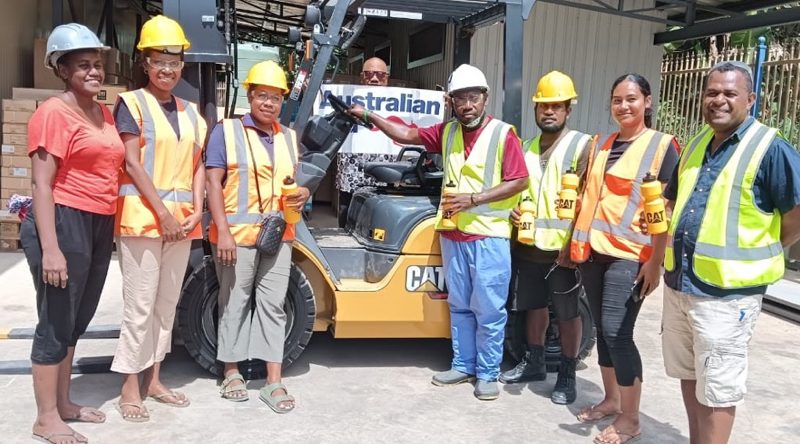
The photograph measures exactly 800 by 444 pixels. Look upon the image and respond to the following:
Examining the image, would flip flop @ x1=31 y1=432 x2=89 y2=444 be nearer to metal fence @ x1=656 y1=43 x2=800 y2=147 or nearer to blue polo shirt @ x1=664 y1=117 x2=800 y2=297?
blue polo shirt @ x1=664 y1=117 x2=800 y2=297

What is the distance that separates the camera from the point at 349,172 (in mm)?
6496

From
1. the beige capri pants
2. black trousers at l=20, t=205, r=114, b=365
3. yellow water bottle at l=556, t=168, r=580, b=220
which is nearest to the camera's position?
black trousers at l=20, t=205, r=114, b=365

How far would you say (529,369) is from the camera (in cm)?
463

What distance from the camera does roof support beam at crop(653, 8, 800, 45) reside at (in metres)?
8.12

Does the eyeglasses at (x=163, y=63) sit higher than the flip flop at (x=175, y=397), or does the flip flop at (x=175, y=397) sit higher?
the eyeglasses at (x=163, y=63)

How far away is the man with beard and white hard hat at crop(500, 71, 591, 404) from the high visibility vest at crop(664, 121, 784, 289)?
1159mm

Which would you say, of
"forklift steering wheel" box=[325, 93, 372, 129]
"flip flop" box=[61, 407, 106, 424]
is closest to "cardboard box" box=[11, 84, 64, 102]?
"forklift steering wheel" box=[325, 93, 372, 129]

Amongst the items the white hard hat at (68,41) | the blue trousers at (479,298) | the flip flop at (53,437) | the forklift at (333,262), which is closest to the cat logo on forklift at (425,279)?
the forklift at (333,262)

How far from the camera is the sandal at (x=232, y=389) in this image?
4047mm

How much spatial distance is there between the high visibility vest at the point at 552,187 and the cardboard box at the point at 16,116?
260 inches

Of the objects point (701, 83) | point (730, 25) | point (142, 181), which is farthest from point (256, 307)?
point (701, 83)

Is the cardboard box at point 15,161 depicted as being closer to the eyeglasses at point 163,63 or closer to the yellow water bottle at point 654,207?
the eyeglasses at point 163,63

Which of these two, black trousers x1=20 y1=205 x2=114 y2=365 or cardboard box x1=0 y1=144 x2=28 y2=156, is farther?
cardboard box x1=0 y1=144 x2=28 y2=156

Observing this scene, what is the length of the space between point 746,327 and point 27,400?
3.65 meters
